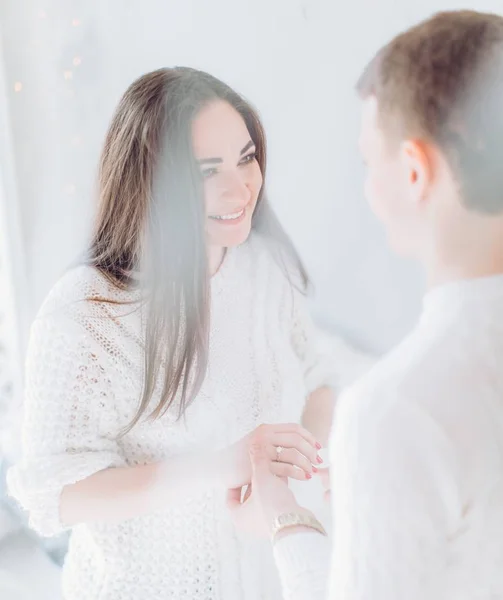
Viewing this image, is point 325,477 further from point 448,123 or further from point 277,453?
point 448,123

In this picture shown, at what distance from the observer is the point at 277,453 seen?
0.69 m

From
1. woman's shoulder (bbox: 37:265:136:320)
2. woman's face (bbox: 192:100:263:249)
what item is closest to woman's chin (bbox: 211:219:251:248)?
woman's face (bbox: 192:100:263:249)

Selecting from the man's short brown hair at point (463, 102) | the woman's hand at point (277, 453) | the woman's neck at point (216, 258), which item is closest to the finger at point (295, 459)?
the woman's hand at point (277, 453)

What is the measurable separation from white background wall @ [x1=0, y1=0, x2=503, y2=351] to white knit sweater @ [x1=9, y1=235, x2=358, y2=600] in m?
0.08

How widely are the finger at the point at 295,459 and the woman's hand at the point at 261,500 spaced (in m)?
0.01

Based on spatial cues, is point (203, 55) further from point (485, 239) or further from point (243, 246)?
point (485, 239)

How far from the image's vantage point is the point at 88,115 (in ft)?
→ 2.61

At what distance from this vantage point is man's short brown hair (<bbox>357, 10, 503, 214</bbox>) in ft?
1.41

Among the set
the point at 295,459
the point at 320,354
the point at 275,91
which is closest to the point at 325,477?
the point at 295,459

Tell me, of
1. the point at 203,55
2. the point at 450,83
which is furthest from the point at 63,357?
the point at 450,83

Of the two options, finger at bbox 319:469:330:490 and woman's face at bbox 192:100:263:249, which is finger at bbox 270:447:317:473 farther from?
woman's face at bbox 192:100:263:249

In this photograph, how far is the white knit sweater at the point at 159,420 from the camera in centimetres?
69

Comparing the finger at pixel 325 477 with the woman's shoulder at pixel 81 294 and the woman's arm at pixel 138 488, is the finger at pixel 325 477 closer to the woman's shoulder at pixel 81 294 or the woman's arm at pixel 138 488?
the woman's arm at pixel 138 488

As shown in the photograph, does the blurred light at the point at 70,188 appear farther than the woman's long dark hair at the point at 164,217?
Yes
